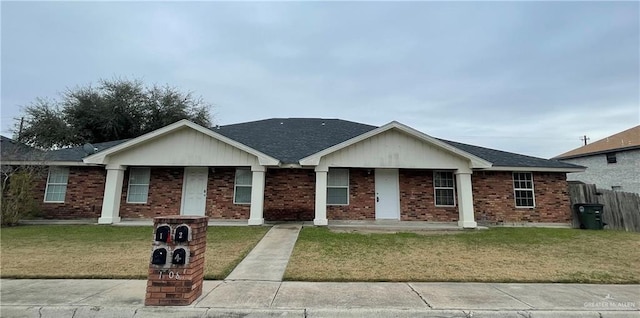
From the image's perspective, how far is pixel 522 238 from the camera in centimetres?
981

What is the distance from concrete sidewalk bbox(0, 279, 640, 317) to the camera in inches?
158

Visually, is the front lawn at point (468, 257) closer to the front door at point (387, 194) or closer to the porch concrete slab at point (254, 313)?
the porch concrete slab at point (254, 313)

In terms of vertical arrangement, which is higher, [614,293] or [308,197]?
[308,197]

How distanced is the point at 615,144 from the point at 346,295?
26.6m

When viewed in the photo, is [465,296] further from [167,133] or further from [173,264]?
[167,133]

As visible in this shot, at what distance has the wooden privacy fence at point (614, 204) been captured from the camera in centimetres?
1262

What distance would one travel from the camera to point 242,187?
13031 millimetres

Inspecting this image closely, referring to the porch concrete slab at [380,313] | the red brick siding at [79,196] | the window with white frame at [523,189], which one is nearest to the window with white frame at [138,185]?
the red brick siding at [79,196]

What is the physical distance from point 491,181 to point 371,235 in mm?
6593

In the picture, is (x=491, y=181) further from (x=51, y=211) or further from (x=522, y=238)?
(x=51, y=211)

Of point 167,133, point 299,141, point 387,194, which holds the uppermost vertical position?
point 299,141

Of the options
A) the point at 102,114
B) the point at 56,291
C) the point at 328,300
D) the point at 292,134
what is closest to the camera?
the point at 328,300

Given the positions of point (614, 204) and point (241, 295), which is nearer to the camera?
point (241, 295)

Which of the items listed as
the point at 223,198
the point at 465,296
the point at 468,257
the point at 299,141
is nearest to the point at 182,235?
the point at 465,296
